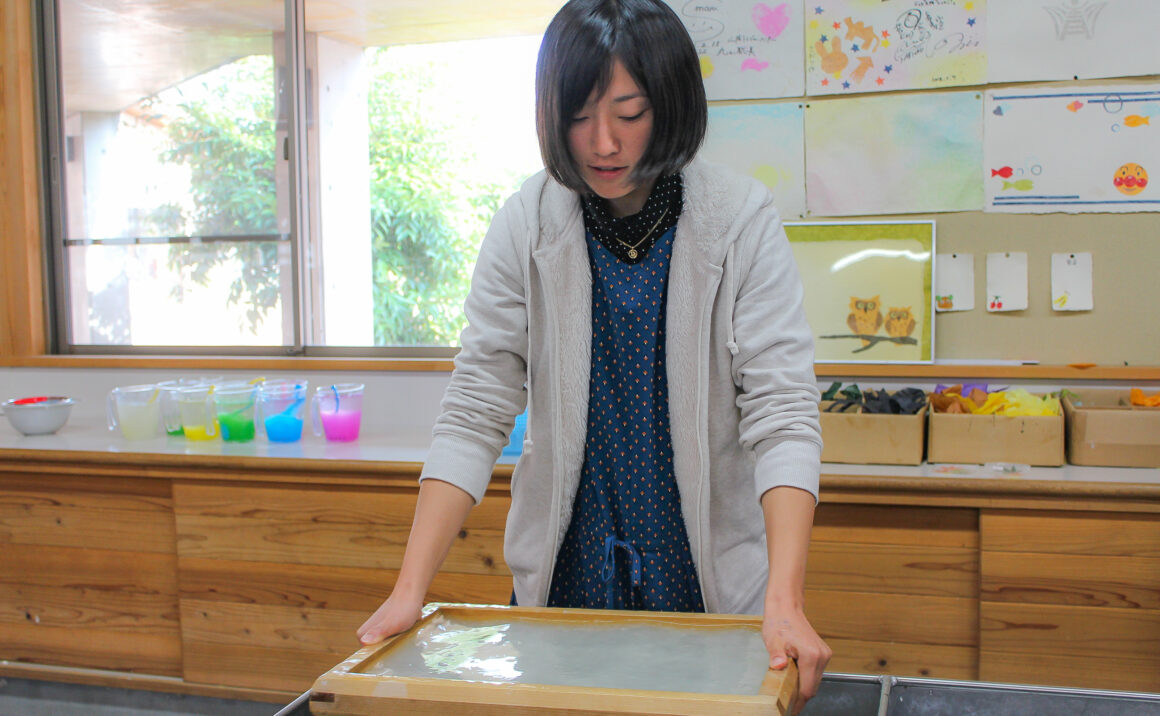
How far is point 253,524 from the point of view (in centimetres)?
217

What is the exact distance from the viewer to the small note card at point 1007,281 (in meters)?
2.18

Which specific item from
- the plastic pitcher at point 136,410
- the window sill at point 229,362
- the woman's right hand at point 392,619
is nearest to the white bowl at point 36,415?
the plastic pitcher at point 136,410

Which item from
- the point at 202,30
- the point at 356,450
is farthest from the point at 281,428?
the point at 202,30

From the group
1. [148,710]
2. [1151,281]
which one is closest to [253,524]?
[148,710]

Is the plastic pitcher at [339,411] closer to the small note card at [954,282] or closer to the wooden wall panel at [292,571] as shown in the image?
the wooden wall panel at [292,571]

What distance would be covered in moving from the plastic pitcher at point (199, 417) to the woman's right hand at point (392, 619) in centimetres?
166

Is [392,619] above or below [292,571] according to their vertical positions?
above

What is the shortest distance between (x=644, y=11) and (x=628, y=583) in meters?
0.61

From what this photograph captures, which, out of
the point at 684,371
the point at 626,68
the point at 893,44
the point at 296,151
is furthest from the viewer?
the point at 296,151

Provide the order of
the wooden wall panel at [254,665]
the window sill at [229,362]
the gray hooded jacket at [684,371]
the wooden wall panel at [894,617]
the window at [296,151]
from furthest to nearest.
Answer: the window at [296,151] < the window sill at [229,362] < the wooden wall panel at [254,665] < the wooden wall panel at [894,617] < the gray hooded jacket at [684,371]

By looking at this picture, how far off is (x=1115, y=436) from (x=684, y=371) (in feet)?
4.30

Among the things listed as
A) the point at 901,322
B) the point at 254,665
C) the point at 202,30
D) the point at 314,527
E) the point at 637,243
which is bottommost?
the point at 254,665

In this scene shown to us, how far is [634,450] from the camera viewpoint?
1.06 m

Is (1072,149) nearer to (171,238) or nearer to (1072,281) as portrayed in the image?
(1072,281)
